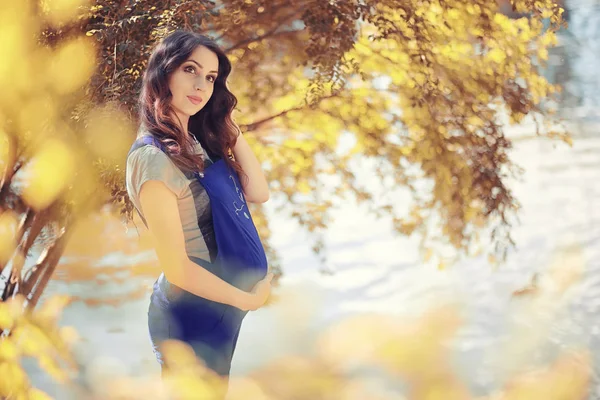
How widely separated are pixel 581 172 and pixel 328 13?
4440mm

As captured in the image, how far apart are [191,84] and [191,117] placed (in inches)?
4.2

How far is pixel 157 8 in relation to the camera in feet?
5.69

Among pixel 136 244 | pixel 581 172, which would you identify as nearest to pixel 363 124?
pixel 136 244

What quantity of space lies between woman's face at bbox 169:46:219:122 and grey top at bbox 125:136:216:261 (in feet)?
0.22

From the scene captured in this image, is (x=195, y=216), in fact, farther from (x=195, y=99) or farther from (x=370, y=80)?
(x=370, y=80)

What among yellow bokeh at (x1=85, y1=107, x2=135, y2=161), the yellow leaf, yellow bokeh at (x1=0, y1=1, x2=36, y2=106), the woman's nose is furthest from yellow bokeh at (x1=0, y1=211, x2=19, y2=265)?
the woman's nose

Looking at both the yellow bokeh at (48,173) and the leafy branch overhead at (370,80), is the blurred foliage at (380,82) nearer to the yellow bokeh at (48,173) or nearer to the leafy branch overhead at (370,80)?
the leafy branch overhead at (370,80)

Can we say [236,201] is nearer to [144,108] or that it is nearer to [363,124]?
[144,108]

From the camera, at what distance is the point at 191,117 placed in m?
1.35

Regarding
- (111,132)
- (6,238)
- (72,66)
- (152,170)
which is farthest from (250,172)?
(6,238)

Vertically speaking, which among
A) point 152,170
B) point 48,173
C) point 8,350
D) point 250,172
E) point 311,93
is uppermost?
point 152,170

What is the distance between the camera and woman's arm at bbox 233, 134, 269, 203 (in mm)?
1373

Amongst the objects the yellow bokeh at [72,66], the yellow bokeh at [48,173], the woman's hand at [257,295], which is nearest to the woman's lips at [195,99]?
the woman's hand at [257,295]

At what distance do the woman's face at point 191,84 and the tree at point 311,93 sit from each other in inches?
14.6
